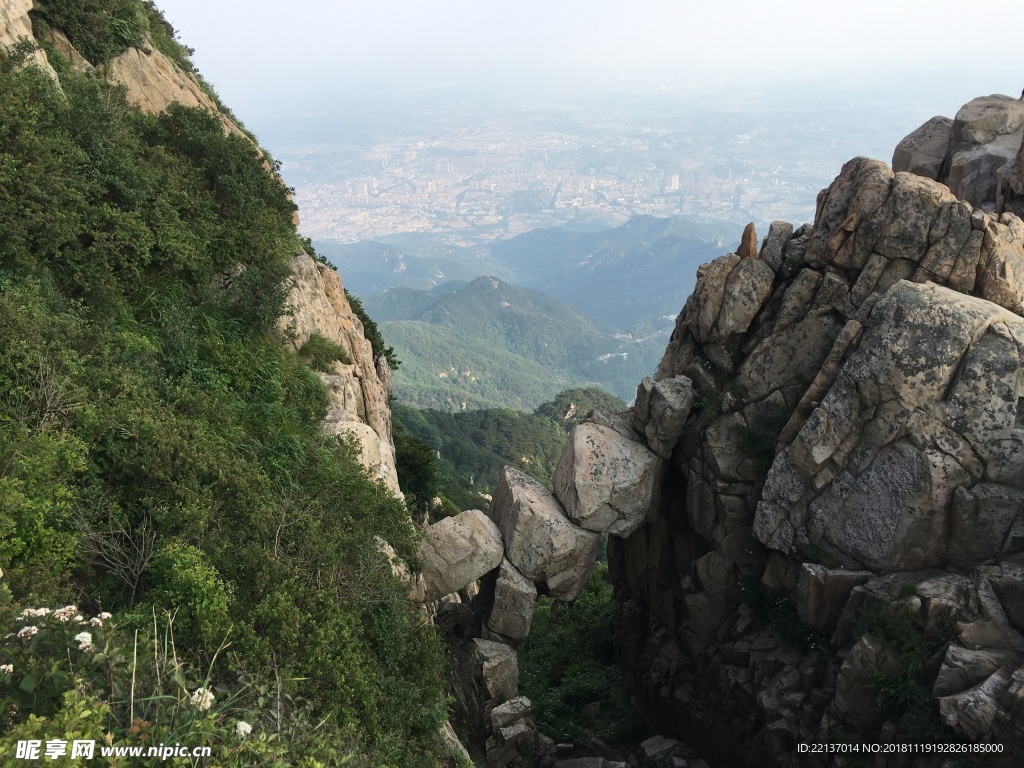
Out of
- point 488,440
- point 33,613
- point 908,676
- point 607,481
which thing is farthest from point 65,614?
point 488,440

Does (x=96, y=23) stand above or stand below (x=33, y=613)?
above

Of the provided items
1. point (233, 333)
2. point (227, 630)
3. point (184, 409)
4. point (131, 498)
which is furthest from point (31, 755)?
point (233, 333)

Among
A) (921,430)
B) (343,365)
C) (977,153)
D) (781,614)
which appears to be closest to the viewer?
(921,430)

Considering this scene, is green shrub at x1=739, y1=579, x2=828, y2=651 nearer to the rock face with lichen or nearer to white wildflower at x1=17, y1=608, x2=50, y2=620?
the rock face with lichen

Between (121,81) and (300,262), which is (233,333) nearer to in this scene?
(300,262)

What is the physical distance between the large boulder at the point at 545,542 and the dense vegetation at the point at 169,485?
470 cm

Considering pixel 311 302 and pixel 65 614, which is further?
pixel 311 302

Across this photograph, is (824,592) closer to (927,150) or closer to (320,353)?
(320,353)

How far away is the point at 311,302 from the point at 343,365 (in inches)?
76.0

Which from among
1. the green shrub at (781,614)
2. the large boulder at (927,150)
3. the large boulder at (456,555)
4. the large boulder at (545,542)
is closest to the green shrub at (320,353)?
the large boulder at (456,555)

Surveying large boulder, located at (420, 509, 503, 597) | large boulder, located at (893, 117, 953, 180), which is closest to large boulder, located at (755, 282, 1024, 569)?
large boulder, located at (420, 509, 503, 597)

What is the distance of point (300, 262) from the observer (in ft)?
62.6

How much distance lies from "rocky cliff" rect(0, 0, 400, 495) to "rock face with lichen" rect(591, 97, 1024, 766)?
25.8 feet

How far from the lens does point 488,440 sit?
253 ft
